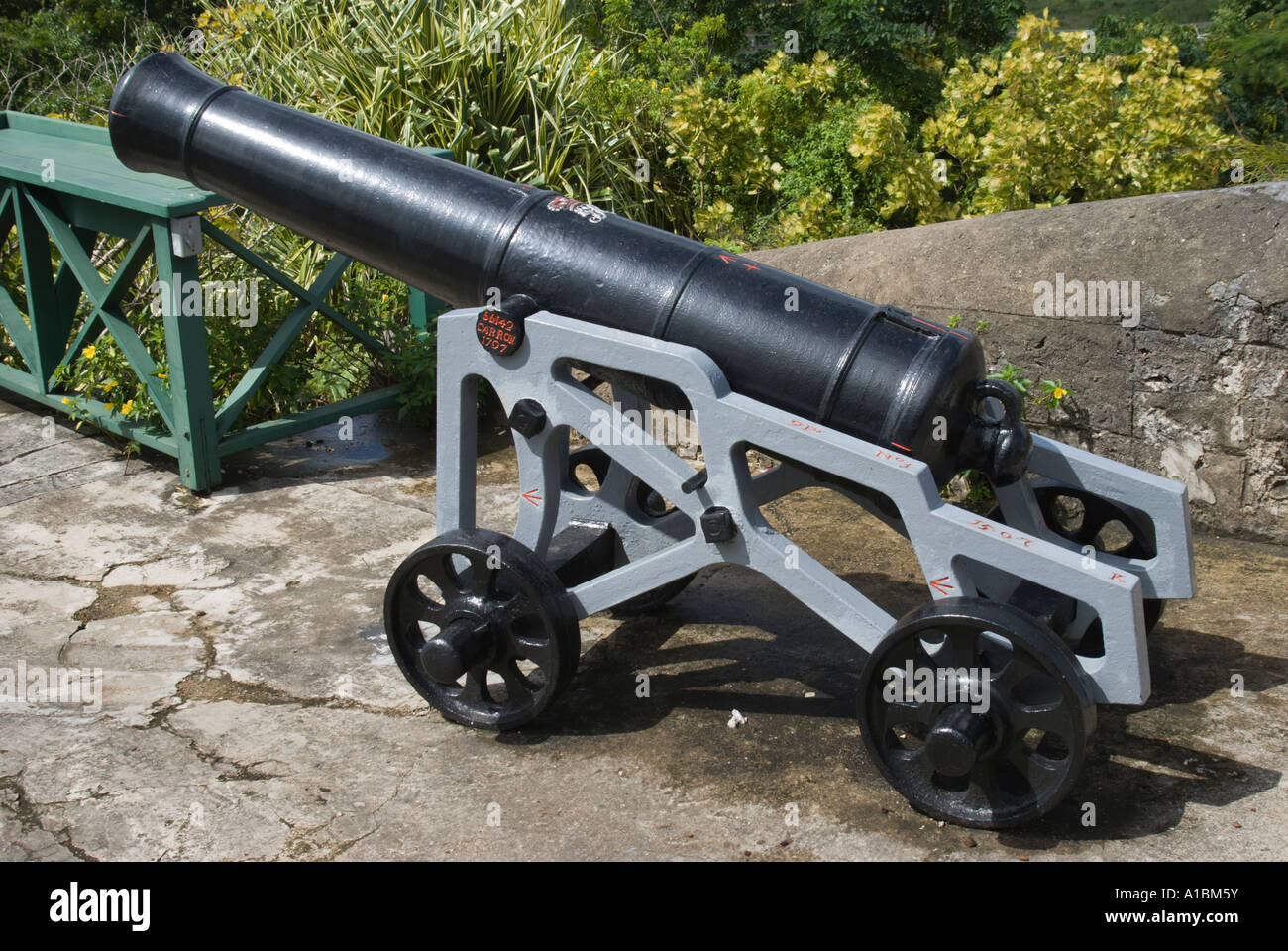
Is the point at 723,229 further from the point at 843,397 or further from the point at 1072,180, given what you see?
the point at 843,397

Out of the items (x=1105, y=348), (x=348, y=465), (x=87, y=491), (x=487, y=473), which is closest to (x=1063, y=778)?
(x=1105, y=348)

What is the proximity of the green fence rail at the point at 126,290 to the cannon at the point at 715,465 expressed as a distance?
1.05m

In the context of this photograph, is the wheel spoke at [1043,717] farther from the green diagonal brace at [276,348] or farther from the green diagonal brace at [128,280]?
the green diagonal brace at [128,280]

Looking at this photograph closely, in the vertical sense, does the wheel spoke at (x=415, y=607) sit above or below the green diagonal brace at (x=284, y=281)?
below

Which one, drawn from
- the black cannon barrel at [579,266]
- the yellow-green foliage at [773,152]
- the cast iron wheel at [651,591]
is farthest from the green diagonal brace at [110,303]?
the yellow-green foliage at [773,152]

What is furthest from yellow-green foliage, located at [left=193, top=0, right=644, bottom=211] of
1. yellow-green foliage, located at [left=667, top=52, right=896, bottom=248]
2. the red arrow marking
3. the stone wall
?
the red arrow marking

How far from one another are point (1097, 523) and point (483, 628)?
179cm

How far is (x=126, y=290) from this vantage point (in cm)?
556

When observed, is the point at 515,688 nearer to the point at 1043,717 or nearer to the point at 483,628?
the point at 483,628

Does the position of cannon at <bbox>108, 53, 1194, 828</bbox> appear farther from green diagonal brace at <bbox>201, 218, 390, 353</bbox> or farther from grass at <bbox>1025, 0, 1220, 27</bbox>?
grass at <bbox>1025, 0, 1220, 27</bbox>

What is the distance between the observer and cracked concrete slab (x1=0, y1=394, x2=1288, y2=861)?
2.99 metres

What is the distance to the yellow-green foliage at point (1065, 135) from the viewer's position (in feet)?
19.1

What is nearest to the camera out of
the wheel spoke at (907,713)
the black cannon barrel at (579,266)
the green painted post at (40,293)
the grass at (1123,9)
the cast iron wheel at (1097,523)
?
the wheel spoke at (907,713)

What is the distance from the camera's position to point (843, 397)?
3.10 metres
